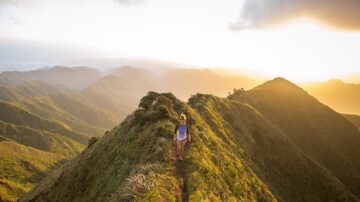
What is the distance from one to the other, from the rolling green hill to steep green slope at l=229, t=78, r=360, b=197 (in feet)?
2.13

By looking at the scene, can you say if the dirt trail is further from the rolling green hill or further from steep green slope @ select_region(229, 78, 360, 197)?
steep green slope @ select_region(229, 78, 360, 197)

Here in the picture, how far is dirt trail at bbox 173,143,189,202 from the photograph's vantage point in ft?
63.0

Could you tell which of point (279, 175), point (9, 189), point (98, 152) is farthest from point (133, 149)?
point (9, 189)

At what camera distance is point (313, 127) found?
9925 cm

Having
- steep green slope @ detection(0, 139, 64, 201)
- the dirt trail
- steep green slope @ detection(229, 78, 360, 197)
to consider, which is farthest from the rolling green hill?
steep green slope @ detection(0, 139, 64, 201)

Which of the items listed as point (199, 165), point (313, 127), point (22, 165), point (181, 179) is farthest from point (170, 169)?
point (22, 165)

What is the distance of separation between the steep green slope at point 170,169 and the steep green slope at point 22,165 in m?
100

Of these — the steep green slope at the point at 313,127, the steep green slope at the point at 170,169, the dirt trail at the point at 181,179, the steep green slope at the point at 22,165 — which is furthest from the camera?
the steep green slope at the point at 22,165

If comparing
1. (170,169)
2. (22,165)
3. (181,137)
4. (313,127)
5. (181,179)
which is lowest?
(22,165)

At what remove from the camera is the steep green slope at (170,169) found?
2023cm

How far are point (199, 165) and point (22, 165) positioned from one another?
152160 mm

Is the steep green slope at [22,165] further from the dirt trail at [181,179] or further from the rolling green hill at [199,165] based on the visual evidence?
the dirt trail at [181,179]

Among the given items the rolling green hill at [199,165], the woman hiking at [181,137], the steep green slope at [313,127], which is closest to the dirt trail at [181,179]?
the rolling green hill at [199,165]

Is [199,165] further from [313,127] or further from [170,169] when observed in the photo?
[313,127]
